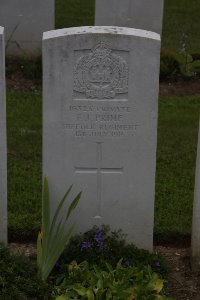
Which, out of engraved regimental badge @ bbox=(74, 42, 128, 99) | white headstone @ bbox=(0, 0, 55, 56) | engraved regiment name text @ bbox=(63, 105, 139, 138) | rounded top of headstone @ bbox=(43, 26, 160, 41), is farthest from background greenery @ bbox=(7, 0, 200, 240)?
rounded top of headstone @ bbox=(43, 26, 160, 41)

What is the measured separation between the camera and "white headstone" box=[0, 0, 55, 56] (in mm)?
11148

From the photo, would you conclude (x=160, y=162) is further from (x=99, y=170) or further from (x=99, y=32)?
(x=99, y=32)

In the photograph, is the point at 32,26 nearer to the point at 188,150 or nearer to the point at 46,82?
the point at 188,150

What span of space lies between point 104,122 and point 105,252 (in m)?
0.99

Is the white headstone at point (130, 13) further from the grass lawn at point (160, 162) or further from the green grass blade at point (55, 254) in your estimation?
the green grass blade at point (55, 254)

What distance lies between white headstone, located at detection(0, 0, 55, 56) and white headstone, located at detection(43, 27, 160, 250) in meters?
5.90

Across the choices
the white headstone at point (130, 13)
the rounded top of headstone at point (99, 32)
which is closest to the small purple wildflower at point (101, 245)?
the rounded top of headstone at point (99, 32)

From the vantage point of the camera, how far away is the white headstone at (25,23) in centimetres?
1115

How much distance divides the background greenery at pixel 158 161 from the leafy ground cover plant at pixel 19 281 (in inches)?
41.4

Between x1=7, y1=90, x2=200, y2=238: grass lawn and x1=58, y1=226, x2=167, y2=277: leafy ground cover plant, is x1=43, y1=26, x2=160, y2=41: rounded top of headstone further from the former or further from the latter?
x1=7, y1=90, x2=200, y2=238: grass lawn

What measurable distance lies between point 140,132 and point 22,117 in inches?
152

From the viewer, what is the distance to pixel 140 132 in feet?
18.1

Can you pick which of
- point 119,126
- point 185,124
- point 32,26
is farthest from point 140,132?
point 32,26

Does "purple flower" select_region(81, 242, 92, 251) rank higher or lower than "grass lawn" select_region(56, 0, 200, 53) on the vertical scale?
lower
